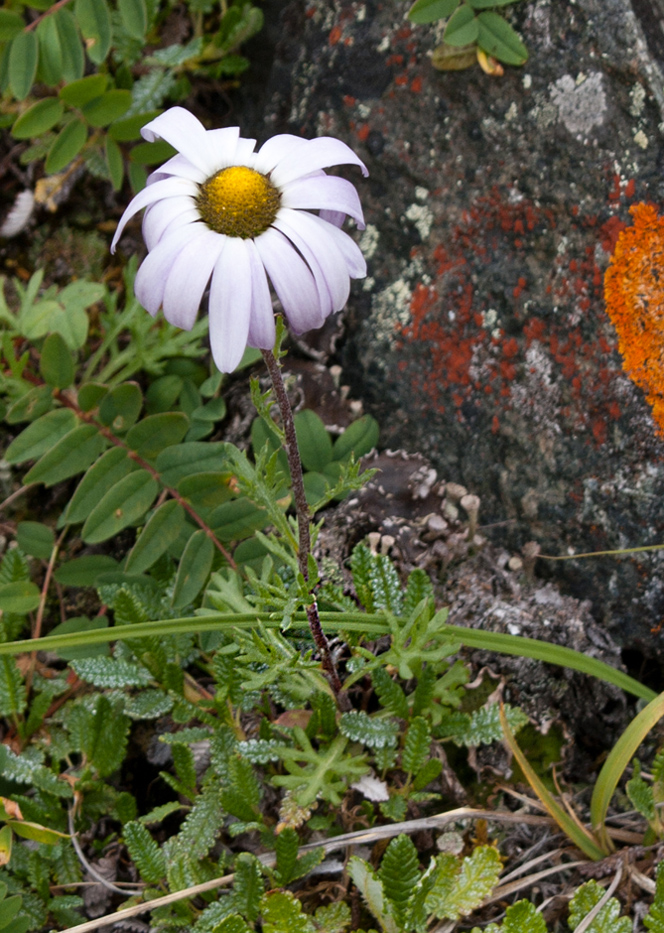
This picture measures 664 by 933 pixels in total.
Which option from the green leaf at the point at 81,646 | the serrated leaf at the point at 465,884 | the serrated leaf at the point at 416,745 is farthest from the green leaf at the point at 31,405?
the serrated leaf at the point at 465,884

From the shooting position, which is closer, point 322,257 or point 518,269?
point 322,257

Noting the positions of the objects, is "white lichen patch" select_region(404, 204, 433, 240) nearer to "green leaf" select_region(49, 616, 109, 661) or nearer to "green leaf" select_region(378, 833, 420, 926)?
"green leaf" select_region(49, 616, 109, 661)

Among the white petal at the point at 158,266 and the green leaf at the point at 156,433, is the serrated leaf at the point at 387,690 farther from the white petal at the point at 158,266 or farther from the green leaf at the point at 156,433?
the white petal at the point at 158,266

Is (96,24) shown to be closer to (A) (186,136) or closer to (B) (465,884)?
(A) (186,136)

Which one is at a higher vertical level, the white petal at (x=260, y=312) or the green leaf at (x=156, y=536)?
the white petal at (x=260, y=312)

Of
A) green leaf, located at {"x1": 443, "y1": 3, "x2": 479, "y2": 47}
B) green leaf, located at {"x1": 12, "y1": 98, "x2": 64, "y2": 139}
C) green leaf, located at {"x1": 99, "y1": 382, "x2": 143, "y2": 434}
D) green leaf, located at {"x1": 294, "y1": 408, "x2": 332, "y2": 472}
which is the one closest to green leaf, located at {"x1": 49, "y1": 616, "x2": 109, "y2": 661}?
green leaf, located at {"x1": 99, "y1": 382, "x2": 143, "y2": 434}

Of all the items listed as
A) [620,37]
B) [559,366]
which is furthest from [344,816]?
[620,37]

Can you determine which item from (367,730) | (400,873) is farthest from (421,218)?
(400,873)
